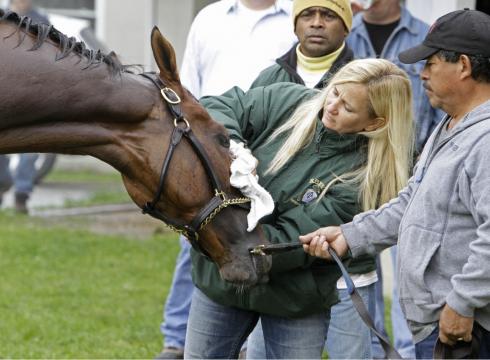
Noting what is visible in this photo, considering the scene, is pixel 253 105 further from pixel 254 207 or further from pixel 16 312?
pixel 16 312

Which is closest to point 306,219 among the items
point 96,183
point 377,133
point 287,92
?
point 377,133

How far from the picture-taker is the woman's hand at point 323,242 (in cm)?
364

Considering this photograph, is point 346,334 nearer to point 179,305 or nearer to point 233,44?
point 179,305

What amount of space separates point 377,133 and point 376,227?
1.25 ft

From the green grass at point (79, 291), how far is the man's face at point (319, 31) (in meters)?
2.18

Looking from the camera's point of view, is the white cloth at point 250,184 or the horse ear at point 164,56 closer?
the horse ear at point 164,56

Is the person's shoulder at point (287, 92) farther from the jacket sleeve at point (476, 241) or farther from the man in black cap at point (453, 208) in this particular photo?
the jacket sleeve at point (476, 241)

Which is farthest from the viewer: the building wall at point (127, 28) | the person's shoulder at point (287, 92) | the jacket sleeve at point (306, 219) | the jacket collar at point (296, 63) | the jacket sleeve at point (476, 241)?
the building wall at point (127, 28)

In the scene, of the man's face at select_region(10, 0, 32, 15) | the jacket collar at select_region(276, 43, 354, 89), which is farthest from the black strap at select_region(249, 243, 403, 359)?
the man's face at select_region(10, 0, 32, 15)

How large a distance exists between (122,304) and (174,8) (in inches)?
248

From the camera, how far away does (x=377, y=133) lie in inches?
153

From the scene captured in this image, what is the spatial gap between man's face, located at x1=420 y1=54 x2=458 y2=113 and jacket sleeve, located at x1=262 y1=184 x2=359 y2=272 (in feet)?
1.83

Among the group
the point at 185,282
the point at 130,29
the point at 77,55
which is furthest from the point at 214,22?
the point at 130,29

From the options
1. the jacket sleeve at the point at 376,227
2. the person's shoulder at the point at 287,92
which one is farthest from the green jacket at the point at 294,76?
the jacket sleeve at the point at 376,227
